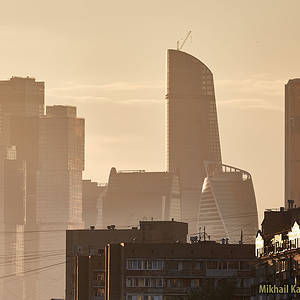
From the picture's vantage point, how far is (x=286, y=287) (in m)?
198

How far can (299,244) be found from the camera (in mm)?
193375

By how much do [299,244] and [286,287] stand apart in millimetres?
6693
